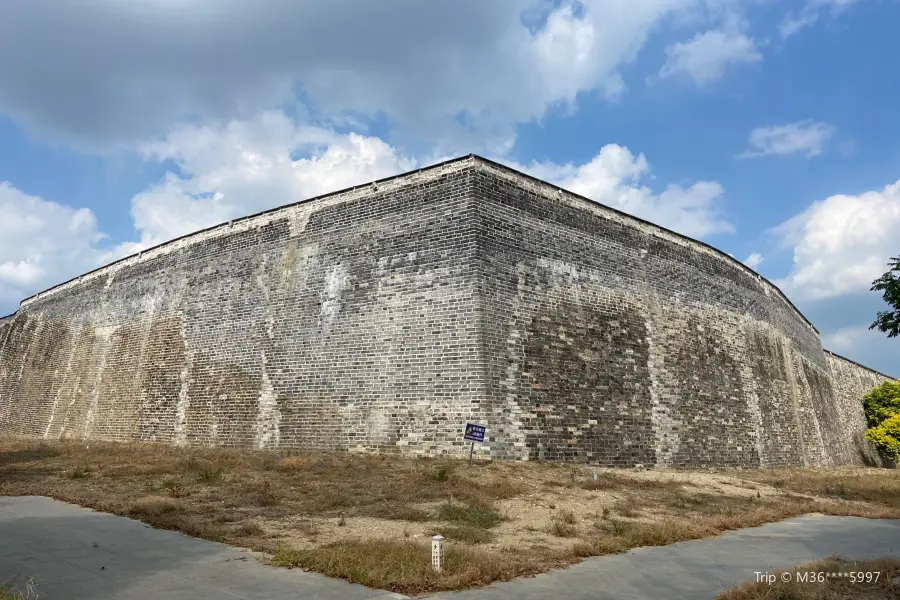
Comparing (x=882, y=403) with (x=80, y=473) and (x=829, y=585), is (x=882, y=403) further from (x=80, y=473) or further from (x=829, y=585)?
(x=80, y=473)

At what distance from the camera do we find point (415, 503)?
10.1 metres

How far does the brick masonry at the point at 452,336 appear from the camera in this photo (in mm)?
15719

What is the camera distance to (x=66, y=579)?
545 centimetres

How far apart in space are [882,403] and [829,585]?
4116 cm

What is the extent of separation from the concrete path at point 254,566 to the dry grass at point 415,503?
0.32 meters

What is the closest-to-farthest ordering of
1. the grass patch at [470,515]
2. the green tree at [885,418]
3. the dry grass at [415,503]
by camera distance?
the dry grass at [415,503]
the grass patch at [470,515]
the green tree at [885,418]

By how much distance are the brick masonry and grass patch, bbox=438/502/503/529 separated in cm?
475

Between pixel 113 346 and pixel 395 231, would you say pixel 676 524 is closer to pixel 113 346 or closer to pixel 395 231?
pixel 395 231

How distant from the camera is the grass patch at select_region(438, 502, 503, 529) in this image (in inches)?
344

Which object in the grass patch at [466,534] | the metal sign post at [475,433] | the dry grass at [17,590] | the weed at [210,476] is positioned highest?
the metal sign post at [475,433]

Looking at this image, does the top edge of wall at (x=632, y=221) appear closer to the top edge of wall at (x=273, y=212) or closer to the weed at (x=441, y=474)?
the top edge of wall at (x=273, y=212)

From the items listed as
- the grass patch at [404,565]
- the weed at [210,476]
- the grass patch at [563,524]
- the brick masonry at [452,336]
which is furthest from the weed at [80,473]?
the grass patch at [563,524]

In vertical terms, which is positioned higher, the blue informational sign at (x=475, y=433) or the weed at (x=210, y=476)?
the blue informational sign at (x=475, y=433)

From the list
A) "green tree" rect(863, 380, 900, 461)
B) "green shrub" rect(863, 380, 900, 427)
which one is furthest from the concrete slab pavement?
"green shrub" rect(863, 380, 900, 427)
